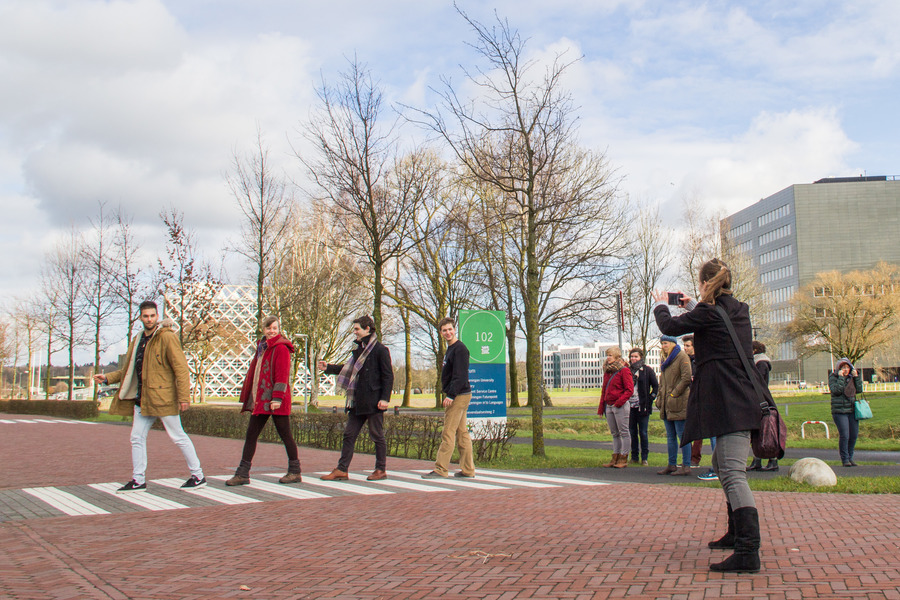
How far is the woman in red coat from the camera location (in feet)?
27.2

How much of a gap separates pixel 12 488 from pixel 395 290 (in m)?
31.1

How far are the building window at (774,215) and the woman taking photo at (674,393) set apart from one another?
112 m

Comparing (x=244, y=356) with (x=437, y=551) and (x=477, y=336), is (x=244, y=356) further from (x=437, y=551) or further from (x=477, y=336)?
(x=437, y=551)

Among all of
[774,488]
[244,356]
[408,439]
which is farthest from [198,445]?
[244,356]

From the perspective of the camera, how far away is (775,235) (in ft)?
380

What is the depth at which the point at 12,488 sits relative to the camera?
27.5ft

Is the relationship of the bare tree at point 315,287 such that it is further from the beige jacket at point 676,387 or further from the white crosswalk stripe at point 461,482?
the beige jacket at point 676,387

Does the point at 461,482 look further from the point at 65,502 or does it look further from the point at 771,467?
the point at 771,467

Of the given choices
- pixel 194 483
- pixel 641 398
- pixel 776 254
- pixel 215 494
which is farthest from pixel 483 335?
pixel 776 254

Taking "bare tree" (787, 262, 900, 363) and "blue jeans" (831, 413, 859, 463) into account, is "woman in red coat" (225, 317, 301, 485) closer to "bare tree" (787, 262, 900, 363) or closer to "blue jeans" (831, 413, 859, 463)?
"blue jeans" (831, 413, 859, 463)

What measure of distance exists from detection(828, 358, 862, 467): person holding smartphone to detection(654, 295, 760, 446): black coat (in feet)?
26.5

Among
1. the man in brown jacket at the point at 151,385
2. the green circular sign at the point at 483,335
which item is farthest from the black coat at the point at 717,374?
the green circular sign at the point at 483,335

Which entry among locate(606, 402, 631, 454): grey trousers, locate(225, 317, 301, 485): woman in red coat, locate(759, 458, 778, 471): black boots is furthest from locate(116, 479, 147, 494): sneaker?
locate(759, 458, 778, 471): black boots

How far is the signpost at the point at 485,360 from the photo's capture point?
14.3m
